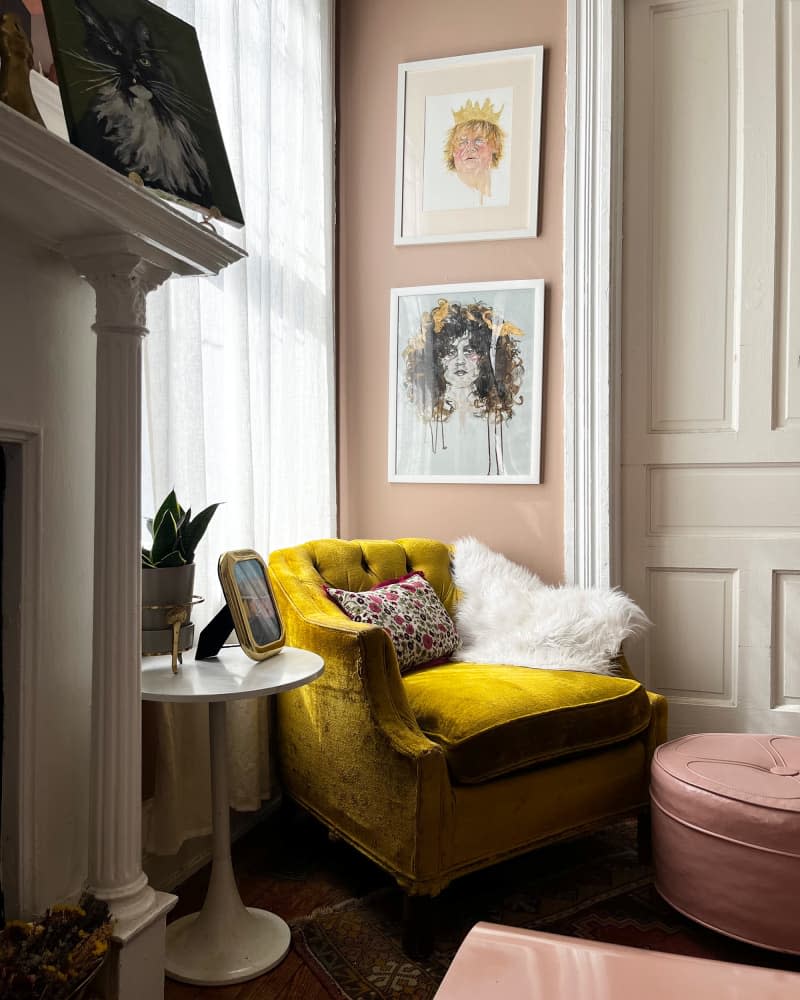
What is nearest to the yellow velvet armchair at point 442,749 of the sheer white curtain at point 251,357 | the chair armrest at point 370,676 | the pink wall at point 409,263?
the chair armrest at point 370,676

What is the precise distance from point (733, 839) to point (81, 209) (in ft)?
5.62

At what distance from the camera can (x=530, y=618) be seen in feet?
8.36

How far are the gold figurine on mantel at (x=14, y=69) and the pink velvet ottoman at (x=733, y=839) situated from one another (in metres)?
1.80

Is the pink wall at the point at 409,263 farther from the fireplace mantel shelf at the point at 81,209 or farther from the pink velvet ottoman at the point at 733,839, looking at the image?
the fireplace mantel shelf at the point at 81,209

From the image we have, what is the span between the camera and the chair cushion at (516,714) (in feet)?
5.96

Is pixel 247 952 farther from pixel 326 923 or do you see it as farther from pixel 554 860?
pixel 554 860

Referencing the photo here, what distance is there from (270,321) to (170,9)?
84 centimetres

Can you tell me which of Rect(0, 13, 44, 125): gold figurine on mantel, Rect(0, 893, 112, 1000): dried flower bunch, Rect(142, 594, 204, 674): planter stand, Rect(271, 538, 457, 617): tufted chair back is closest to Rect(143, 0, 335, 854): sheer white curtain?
Rect(271, 538, 457, 617): tufted chair back

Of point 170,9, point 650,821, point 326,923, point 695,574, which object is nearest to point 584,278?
point 695,574

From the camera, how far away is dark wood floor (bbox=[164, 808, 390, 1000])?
5.35 feet

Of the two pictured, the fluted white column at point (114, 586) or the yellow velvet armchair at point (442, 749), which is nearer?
the fluted white column at point (114, 586)

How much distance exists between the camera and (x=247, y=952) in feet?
5.64

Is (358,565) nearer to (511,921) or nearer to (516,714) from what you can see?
(516,714)

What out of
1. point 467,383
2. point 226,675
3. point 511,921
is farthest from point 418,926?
point 467,383
